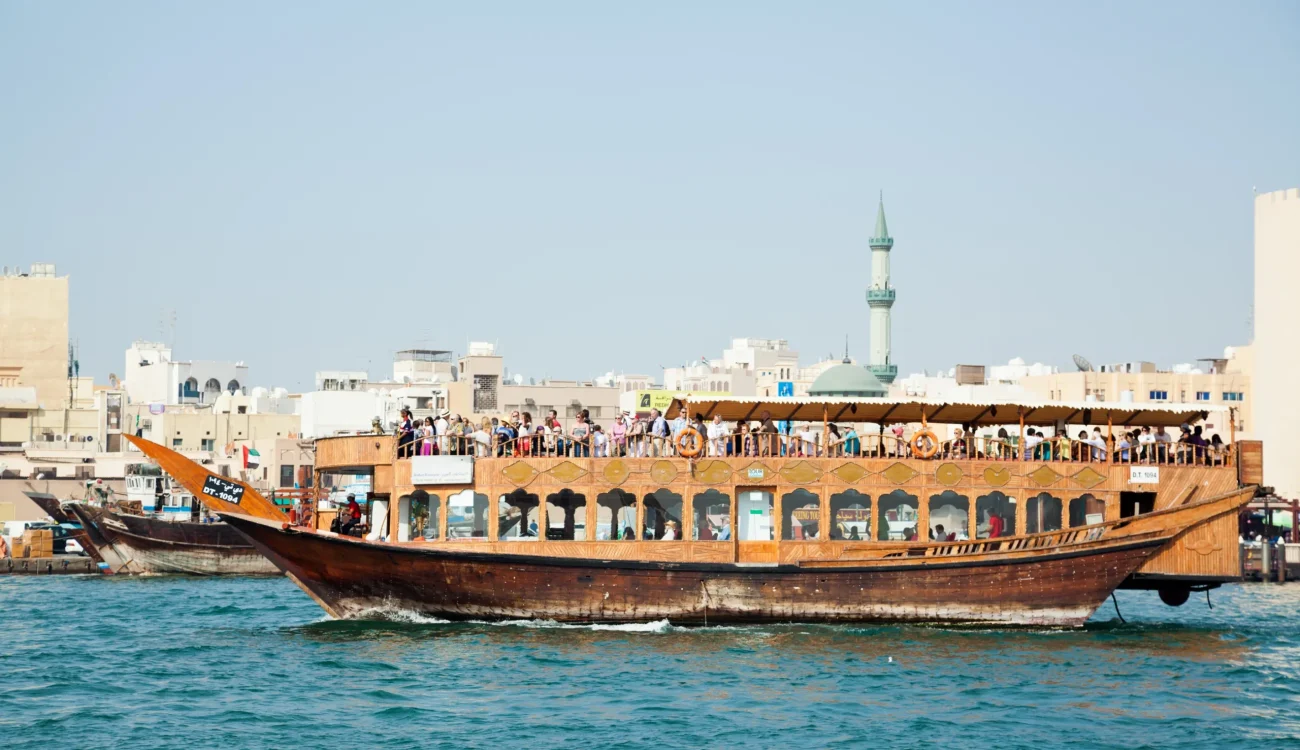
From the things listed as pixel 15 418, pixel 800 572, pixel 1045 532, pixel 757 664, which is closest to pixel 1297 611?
pixel 1045 532

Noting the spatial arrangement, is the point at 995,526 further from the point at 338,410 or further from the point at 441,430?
the point at 338,410

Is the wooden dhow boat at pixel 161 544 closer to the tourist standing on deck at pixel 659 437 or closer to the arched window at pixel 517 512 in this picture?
the arched window at pixel 517 512

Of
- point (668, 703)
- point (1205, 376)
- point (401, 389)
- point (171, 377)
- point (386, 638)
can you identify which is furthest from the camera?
point (171, 377)

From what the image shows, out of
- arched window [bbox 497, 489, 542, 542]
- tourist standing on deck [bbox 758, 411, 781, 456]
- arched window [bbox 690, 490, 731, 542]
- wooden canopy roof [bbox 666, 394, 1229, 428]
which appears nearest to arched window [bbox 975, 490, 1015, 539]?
wooden canopy roof [bbox 666, 394, 1229, 428]

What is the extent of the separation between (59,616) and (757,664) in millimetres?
14891

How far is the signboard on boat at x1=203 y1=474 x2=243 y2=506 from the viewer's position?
2359 centimetres

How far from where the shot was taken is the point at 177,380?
92750 millimetres

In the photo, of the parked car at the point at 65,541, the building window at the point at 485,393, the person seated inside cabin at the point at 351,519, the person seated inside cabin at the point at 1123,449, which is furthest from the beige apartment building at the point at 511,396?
the person seated inside cabin at the point at 1123,449

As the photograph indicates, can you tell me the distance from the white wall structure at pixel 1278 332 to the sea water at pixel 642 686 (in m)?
35.3

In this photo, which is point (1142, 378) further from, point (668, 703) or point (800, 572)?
point (668, 703)

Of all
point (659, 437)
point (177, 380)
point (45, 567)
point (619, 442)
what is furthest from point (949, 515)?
point (177, 380)

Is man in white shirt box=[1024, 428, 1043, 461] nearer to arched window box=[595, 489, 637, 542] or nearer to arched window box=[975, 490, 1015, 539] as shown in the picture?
arched window box=[975, 490, 1015, 539]

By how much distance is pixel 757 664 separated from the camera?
20.6 meters

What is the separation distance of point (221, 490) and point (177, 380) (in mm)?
72215
